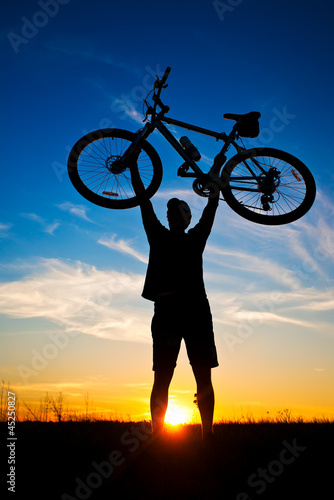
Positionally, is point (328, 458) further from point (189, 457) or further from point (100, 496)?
point (100, 496)

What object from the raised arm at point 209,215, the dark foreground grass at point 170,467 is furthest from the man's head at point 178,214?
the dark foreground grass at point 170,467

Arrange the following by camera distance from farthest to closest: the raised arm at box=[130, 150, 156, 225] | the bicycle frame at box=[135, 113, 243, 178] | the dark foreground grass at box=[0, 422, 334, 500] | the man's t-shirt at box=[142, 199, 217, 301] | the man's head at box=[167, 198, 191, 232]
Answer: the bicycle frame at box=[135, 113, 243, 178], the raised arm at box=[130, 150, 156, 225], the man's head at box=[167, 198, 191, 232], the man's t-shirt at box=[142, 199, 217, 301], the dark foreground grass at box=[0, 422, 334, 500]

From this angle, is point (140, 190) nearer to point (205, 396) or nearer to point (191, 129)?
point (191, 129)

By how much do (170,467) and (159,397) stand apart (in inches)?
Result: 27.5

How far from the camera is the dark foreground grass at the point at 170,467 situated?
2.72 meters

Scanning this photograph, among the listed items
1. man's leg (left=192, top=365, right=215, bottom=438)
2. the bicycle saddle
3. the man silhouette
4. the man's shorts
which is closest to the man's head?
the man silhouette

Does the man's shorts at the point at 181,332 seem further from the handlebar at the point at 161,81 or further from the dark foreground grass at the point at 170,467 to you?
the handlebar at the point at 161,81

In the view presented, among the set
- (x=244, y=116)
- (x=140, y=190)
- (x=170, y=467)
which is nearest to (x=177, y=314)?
(x=170, y=467)

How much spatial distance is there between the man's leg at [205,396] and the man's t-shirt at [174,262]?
738mm

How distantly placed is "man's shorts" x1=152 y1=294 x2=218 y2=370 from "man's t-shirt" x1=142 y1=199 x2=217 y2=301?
0.11 meters

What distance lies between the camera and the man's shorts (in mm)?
3819

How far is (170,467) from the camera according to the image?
3.14m

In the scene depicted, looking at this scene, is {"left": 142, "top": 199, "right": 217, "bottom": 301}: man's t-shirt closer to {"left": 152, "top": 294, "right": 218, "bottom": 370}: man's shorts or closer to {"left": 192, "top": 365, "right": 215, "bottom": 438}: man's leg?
{"left": 152, "top": 294, "right": 218, "bottom": 370}: man's shorts

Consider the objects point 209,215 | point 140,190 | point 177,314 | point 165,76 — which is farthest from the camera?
point 165,76
